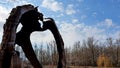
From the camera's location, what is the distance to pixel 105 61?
68.5 meters

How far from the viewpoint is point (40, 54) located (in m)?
85.1

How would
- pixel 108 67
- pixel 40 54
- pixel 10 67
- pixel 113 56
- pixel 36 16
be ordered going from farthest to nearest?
1. pixel 40 54
2. pixel 113 56
3. pixel 108 67
4. pixel 36 16
5. pixel 10 67

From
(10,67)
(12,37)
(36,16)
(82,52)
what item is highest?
(82,52)

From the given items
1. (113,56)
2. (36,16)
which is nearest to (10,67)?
(36,16)

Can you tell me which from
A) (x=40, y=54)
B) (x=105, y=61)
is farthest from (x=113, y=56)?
(x=40, y=54)

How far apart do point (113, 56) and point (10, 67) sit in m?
77.2

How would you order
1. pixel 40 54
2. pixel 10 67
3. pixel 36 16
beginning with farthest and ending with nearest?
pixel 40 54, pixel 36 16, pixel 10 67

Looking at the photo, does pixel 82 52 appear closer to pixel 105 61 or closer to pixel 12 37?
pixel 105 61

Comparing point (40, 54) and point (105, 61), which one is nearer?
point (105, 61)

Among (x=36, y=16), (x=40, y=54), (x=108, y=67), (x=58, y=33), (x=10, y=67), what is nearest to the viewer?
(x=10, y=67)

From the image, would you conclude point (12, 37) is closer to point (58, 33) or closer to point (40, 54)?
point (58, 33)

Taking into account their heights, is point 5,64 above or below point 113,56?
below

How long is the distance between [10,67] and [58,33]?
2.50 metres

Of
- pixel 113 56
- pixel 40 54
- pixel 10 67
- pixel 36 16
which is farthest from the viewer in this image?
pixel 40 54
